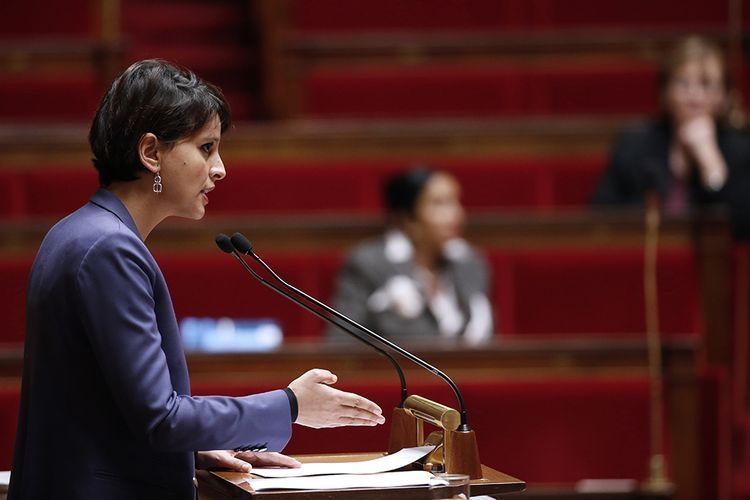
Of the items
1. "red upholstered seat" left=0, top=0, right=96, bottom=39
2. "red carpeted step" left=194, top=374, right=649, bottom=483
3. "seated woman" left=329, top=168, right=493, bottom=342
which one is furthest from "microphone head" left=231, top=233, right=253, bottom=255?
"red upholstered seat" left=0, top=0, right=96, bottom=39

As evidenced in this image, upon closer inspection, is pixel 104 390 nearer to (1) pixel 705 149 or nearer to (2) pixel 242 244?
(2) pixel 242 244

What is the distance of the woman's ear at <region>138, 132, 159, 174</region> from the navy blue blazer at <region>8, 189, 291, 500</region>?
3 cm

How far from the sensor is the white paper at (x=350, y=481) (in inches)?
24.0

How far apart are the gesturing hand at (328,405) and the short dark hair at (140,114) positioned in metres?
0.13

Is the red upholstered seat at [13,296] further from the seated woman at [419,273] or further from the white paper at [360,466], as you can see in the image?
the white paper at [360,466]

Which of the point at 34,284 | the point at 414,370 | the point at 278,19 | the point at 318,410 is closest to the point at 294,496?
the point at 318,410

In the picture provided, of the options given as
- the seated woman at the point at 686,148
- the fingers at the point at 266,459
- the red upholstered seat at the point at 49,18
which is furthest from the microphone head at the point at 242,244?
the red upholstered seat at the point at 49,18

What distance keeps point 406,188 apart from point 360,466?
32.6 inches

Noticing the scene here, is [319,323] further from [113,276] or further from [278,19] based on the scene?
[113,276]

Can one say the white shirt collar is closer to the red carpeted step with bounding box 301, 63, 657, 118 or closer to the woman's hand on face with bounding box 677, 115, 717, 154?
the woman's hand on face with bounding box 677, 115, 717, 154

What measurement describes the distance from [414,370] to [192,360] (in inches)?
7.5

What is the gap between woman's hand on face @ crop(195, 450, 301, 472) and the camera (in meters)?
0.67

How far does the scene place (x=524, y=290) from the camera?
143 cm

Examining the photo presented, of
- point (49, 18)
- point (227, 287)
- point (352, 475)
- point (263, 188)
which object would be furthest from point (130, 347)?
point (49, 18)
